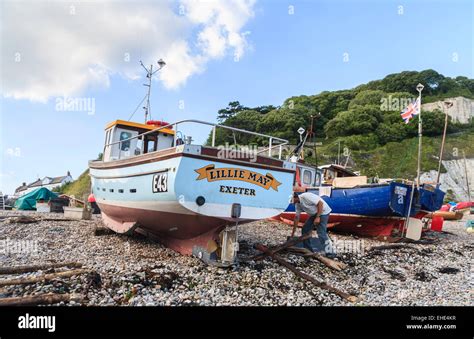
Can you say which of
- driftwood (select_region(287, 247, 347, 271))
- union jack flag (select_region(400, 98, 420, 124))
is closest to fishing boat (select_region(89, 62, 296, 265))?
driftwood (select_region(287, 247, 347, 271))

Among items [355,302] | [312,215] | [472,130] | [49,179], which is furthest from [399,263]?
[49,179]

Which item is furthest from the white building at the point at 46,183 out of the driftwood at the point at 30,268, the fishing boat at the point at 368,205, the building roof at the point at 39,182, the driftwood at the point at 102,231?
the driftwood at the point at 30,268

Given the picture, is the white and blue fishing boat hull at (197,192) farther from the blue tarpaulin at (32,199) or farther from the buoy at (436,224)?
the blue tarpaulin at (32,199)

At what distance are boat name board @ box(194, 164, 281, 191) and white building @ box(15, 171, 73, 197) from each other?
2484 inches

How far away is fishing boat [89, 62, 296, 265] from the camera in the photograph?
6543 millimetres

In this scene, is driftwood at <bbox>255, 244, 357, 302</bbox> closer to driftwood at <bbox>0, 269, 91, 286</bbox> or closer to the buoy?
driftwood at <bbox>0, 269, 91, 286</bbox>

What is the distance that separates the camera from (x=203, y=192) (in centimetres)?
664

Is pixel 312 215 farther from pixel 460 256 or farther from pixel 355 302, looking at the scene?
pixel 460 256

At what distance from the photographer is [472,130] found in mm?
48906

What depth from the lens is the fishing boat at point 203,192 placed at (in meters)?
6.54

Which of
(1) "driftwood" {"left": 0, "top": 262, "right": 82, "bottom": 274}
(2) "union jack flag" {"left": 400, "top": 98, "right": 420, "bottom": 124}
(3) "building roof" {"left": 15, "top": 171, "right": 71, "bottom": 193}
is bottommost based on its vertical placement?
(3) "building roof" {"left": 15, "top": 171, "right": 71, "bottom": 193}

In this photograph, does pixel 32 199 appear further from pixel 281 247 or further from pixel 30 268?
pixel 281 247

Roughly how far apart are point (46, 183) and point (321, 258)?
70459mm
